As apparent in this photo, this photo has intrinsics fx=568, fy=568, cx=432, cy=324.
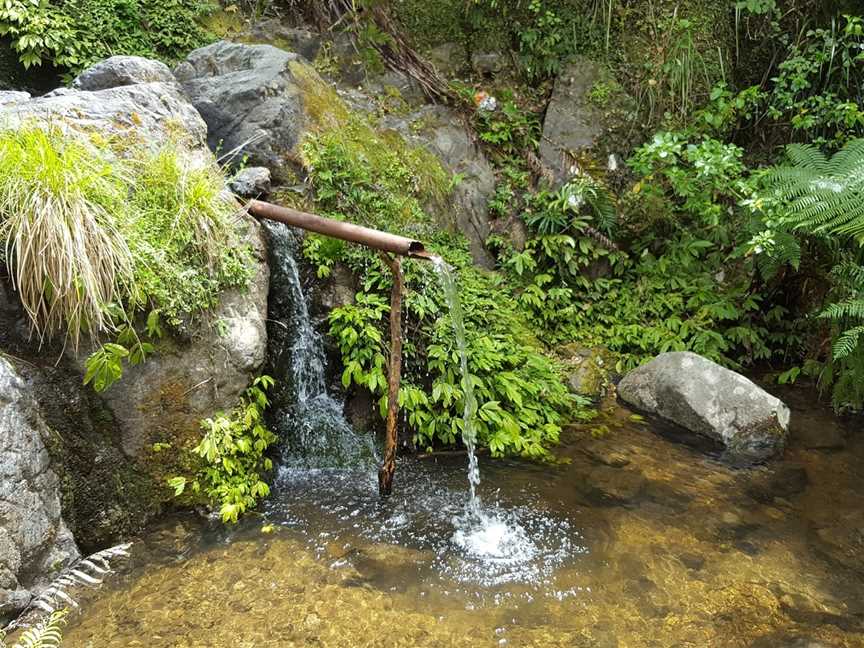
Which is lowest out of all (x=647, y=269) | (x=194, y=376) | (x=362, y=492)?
(x=362, y=492)

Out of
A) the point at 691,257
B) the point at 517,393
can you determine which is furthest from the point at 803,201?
the point at 517,393

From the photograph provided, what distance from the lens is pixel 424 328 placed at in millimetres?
4812

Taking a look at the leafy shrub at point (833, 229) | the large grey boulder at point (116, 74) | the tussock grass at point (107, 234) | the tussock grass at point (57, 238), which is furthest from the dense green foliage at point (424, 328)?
the leafy shrub at point (833, 229)

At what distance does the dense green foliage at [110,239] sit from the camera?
309cm

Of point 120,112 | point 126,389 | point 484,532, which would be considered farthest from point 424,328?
point 120,112

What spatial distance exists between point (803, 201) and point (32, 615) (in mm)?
6093

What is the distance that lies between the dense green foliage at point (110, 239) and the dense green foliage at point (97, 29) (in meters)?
3.13

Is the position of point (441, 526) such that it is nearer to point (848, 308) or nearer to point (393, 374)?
point (393, 374)

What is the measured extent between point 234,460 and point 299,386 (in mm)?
877

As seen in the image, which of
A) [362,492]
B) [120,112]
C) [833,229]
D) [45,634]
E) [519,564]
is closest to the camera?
[45,634]

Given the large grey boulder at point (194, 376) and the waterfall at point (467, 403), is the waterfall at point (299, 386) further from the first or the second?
the waterfall at point (467, 403)

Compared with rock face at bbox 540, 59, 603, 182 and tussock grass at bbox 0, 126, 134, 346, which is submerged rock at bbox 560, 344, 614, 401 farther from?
tussock grass at bbox 0, 126, 134, 346

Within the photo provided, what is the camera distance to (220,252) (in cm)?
382

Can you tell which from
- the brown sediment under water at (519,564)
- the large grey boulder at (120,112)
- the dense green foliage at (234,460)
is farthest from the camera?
the large grey boulder at (120,112)
